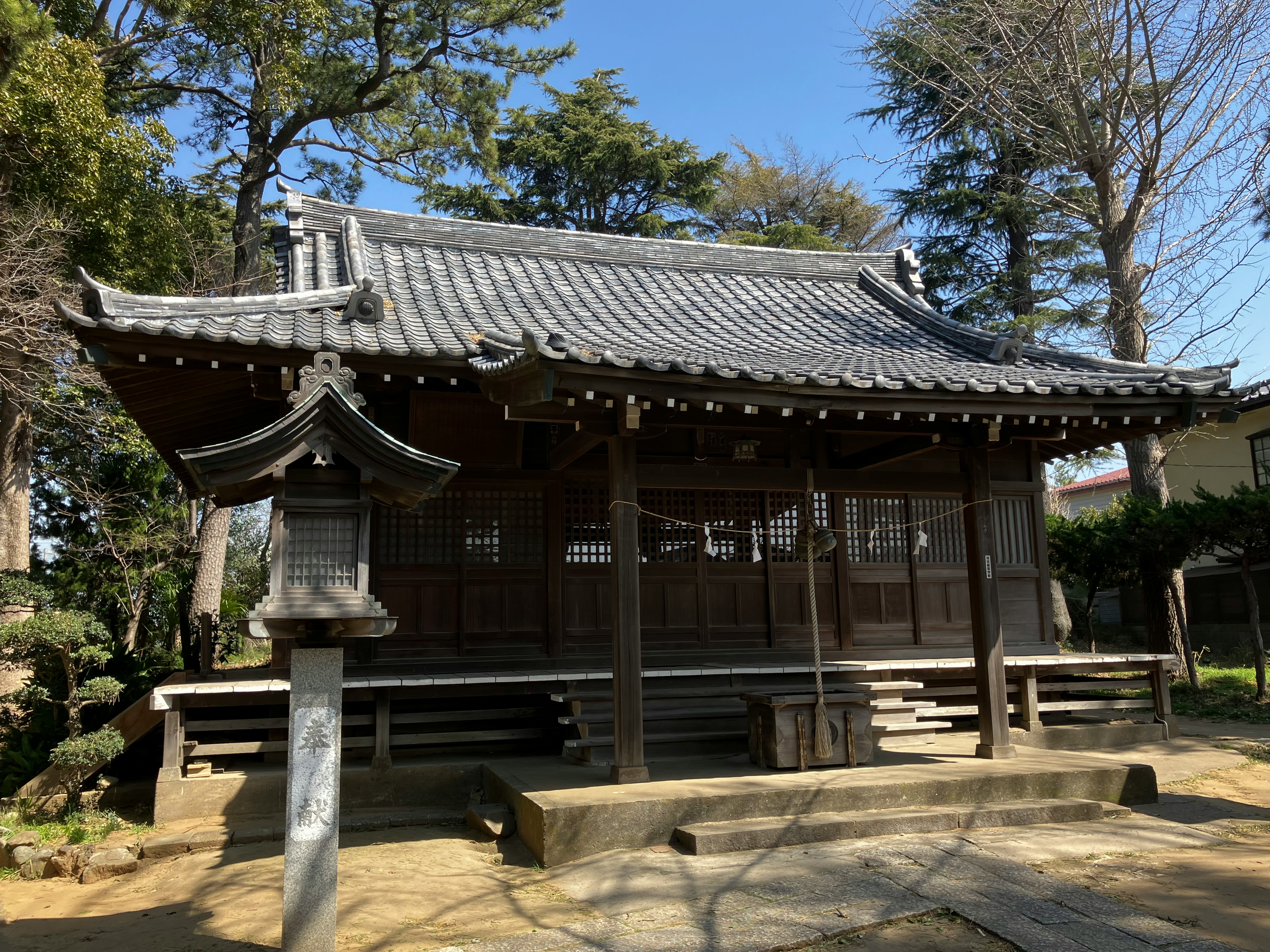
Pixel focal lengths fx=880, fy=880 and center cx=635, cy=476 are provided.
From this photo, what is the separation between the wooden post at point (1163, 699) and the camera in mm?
10734

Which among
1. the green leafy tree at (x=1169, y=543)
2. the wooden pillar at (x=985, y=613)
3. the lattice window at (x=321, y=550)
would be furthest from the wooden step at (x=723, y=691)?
the green leafy tree at (x=1169, y=543)

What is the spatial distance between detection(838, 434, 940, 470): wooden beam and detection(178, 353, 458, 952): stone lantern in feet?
17.1

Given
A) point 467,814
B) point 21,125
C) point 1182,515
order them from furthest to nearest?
point 1182,515 → point 21,125 → point 467,814

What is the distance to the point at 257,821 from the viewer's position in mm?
8039

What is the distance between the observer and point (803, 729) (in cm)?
770

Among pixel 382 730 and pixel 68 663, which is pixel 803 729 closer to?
pixel 382 730

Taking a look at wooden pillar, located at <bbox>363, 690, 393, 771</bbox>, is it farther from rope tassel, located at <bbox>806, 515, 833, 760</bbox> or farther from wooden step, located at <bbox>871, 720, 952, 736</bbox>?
wooden step, located at <bbox>871, 720, 952, 736</bbox>

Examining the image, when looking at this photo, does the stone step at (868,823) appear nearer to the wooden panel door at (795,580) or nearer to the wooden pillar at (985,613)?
the wooden pillar at (985,613)

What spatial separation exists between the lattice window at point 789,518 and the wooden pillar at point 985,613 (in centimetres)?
210

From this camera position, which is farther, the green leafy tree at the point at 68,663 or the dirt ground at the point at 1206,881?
the green leafy tree at the point at 68,663

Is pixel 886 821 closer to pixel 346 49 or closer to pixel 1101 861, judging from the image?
pixel 1101 861

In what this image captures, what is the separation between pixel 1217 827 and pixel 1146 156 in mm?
11102

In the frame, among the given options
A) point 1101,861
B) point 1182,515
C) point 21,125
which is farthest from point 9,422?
point 1182,515

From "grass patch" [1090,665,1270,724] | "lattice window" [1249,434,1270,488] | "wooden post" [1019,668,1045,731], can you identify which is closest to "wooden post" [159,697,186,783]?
"wooden post" [1019,668,1045,731]
